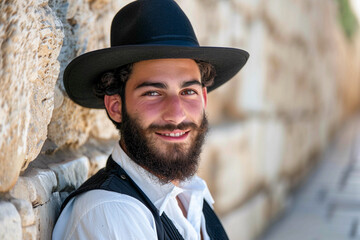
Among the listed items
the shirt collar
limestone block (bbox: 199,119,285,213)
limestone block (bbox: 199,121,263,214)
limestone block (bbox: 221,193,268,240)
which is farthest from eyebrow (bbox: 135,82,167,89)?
limestone block (bbox: 221,193,268,240)

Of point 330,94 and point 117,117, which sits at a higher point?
point 117,117

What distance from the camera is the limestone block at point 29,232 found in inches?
51.5

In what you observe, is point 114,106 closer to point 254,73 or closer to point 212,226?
point 212,226

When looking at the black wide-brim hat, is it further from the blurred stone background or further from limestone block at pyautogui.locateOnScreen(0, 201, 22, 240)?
limestone block at pyautogui.locateOnScreen(0, 201, 22, 240)

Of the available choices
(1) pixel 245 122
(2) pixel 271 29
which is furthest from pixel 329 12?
(1) pixel 245 122

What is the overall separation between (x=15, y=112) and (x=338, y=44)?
9.77 metres

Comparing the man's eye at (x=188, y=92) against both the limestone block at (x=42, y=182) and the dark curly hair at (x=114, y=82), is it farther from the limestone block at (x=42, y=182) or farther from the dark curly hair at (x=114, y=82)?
the limestone block at (x=42, y=182)

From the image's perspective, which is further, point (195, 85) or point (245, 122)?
point (245, 122)

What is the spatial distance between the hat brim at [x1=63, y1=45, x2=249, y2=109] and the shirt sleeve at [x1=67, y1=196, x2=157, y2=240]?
1.47 ft

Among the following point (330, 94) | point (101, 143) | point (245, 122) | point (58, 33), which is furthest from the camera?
point (330, 94)

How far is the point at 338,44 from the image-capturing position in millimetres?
10242

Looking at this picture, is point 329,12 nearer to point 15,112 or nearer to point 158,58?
point 158,58

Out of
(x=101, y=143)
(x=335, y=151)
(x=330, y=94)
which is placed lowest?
(x=335, y=151)

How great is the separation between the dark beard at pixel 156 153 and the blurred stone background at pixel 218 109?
231mm
